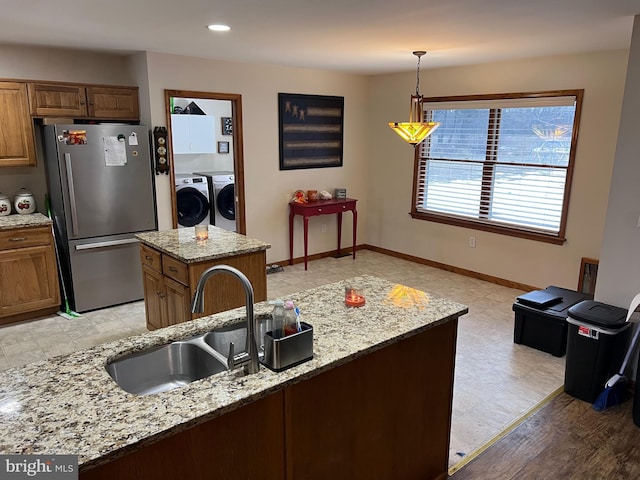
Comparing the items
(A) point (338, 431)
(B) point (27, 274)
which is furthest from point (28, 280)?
(A) point (338, 431)

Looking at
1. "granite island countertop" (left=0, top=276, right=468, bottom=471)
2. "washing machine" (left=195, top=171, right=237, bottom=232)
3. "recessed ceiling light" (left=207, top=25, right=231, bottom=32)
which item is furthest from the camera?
"washing machine" (left=195, top=171, right=237, bottom=232)

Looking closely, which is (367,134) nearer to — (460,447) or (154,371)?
(460,447)

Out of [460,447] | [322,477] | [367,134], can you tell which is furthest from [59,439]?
[367,134]

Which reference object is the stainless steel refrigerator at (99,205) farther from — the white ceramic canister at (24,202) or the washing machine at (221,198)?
the washing machine at (221,198)

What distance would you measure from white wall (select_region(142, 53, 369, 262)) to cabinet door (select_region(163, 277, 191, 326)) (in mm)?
1592

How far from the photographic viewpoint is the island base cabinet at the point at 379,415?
1.64 metres

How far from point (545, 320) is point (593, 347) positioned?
0.68 m

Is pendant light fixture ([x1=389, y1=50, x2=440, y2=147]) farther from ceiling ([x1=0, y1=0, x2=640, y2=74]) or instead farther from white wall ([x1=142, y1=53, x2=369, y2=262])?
white wall ([x1=142, y1=53, x2=369, y2=262])

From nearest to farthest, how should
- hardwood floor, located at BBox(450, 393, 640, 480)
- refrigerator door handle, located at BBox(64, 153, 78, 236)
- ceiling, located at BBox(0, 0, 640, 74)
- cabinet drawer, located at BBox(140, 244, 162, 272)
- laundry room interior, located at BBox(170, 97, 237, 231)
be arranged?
hardwood floor, located at BBox(450, 393, 640, 480), ceiling, located at BBox(0, 0, 640, 74), cabinet drawer, located at BBox(140, 244, 162, 272), refrigerator door handle, located at BBox(64, 153, 78, 236), laundry room interior, located at BBox(170, 97, 237, 231)

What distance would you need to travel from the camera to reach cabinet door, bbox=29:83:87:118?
13.4 ft

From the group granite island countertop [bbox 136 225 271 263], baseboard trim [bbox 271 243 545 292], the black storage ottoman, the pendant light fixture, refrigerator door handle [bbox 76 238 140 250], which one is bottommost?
baseboard trim [bbox 271 243 545 292]

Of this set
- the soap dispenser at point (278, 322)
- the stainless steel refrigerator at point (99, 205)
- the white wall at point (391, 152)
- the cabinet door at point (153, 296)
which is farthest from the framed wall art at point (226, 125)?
the soap dispenser at point (278, 322)

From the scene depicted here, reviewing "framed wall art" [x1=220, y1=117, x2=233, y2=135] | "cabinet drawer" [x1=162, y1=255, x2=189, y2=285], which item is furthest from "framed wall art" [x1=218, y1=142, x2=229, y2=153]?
"cabinet drawer" [x1=162, y1=255, x2=189, y2=285]

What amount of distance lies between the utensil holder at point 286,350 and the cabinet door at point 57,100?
366 centimetres
